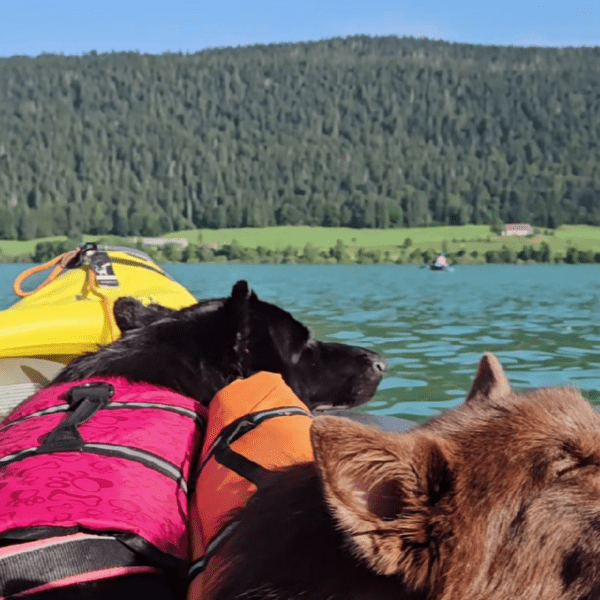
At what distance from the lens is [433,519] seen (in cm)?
199

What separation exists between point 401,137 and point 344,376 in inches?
7262

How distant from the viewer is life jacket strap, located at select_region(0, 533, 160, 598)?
240 centimetres

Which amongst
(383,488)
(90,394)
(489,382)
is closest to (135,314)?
(90,394)

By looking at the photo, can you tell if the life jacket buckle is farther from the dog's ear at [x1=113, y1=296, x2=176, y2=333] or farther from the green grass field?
the green grass field

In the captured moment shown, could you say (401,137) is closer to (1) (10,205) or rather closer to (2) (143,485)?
(1) (10,205)

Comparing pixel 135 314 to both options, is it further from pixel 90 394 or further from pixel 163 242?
pixel 163 242

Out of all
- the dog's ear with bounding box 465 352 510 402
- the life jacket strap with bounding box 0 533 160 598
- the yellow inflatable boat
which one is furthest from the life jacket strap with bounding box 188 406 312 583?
the yellow inflatable boat

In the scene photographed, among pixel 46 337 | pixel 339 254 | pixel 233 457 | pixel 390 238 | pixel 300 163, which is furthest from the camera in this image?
pixel 300 163

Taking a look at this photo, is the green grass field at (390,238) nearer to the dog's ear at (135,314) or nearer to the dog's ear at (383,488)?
the dog's ear at (135,314)

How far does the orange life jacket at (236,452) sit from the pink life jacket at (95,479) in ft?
0.42

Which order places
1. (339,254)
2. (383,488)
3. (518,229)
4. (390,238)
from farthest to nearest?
1. (518,229)
2. (390,238)
3. (339,254)
4. (383,488)

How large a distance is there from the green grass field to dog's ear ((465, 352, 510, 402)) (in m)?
90.8

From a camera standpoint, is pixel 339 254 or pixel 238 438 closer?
pixel 238 438

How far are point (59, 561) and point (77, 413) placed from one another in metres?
0.91
